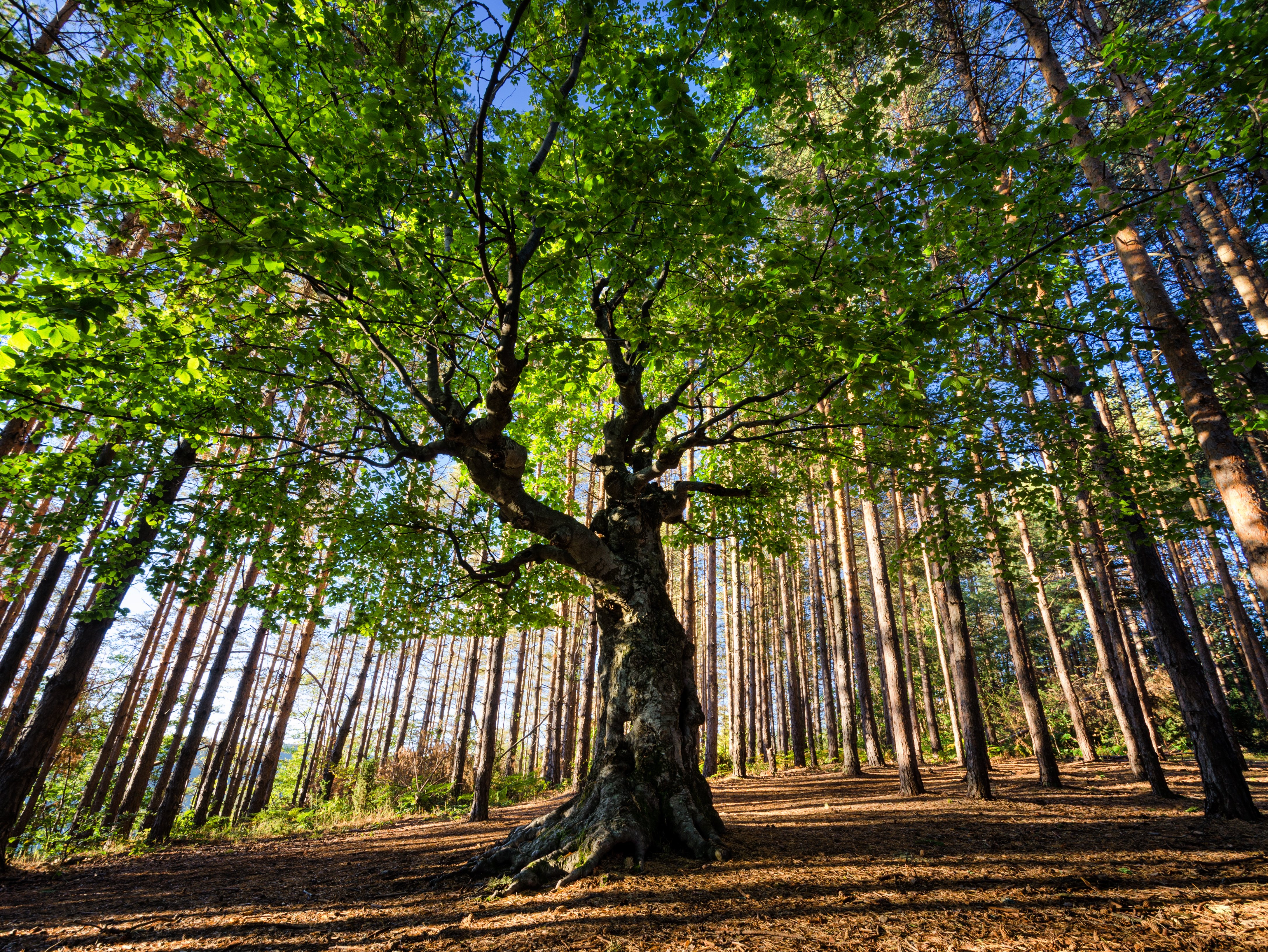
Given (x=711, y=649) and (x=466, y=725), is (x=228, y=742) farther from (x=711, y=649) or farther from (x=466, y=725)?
(x=711, y=649)

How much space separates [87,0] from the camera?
324 centimetres

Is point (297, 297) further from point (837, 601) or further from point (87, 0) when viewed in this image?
point (837, 601)

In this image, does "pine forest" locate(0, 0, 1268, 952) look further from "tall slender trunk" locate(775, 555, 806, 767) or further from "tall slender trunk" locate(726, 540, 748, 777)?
"tall slender trunk" locate(775, 555, 806, 767)

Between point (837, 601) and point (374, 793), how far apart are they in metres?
15.9

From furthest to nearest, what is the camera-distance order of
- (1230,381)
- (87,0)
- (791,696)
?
1. (791,696)
2. (1230,381)
3. (87,0)

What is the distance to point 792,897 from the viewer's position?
3990 mm

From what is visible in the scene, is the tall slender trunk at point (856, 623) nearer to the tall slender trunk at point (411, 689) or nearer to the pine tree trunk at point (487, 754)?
the pine tree trunk at point (487, 754)

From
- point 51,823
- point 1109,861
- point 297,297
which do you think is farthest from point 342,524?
point 51,823

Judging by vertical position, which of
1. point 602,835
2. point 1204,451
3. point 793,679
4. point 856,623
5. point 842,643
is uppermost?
point 1204,451

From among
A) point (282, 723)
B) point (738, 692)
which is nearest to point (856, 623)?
point (738, 692)

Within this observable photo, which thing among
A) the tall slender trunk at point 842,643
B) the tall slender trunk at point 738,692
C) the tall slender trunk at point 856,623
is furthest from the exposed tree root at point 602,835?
the tall slender trunk at point 842,643

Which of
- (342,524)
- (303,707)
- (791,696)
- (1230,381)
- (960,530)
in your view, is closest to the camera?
(1230,381)

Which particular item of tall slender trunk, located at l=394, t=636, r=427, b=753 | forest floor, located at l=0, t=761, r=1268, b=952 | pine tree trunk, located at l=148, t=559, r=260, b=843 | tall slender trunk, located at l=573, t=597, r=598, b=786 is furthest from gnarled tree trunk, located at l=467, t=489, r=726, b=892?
tall slender trunk, located at l=394, t=636, r=427, b=753

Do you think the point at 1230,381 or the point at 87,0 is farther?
the point at 1230,381
